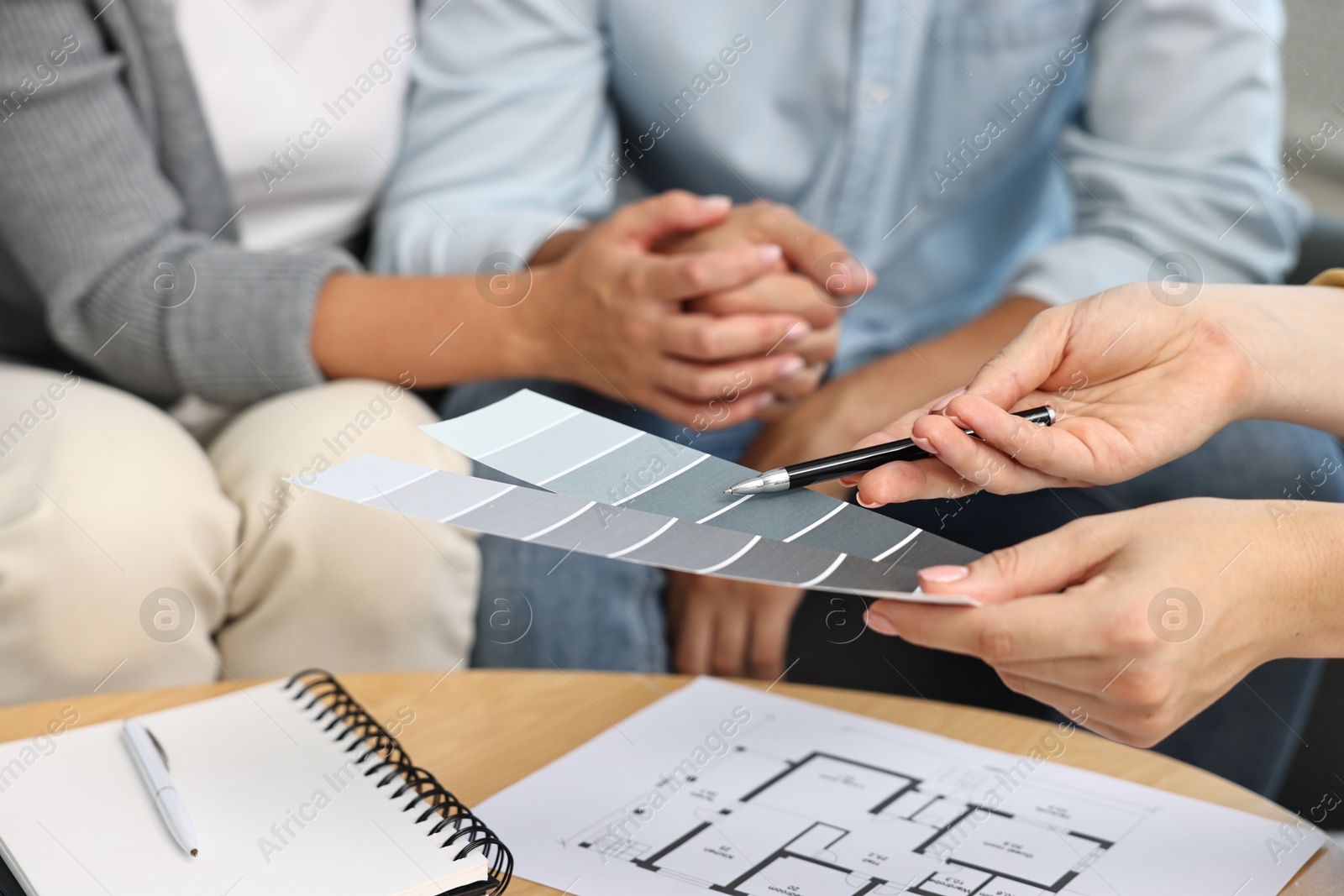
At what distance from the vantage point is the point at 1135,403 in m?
0.55

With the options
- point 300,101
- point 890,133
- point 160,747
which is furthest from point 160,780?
point 890,133

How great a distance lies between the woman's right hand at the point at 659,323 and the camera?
80cm

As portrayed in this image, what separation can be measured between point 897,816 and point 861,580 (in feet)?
0.53

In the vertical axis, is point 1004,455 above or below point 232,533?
above

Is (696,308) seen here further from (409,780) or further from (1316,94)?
(1316,94)

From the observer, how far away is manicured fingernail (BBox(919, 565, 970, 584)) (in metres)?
0.46

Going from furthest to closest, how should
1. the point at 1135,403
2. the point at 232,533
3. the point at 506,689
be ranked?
the point at 232,533 → the point at 506,689 → the point at 1135,403

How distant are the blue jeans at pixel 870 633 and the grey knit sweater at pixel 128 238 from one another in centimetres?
26

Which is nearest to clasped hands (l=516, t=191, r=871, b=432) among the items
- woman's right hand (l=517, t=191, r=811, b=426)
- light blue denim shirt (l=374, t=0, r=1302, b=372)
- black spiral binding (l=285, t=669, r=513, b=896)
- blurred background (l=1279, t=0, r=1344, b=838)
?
woman's right hand (l=517, t=191, r=811, b=426)

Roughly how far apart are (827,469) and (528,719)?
0.26 meters

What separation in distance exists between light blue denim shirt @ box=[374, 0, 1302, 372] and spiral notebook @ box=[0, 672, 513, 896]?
531 millimetres

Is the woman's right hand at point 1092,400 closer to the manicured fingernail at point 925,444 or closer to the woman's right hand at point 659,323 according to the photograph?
the manicured fingernail at point 925,444

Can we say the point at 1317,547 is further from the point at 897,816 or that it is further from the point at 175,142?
the point at 175,142

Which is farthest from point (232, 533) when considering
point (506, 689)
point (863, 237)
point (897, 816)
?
point (863, 237)
